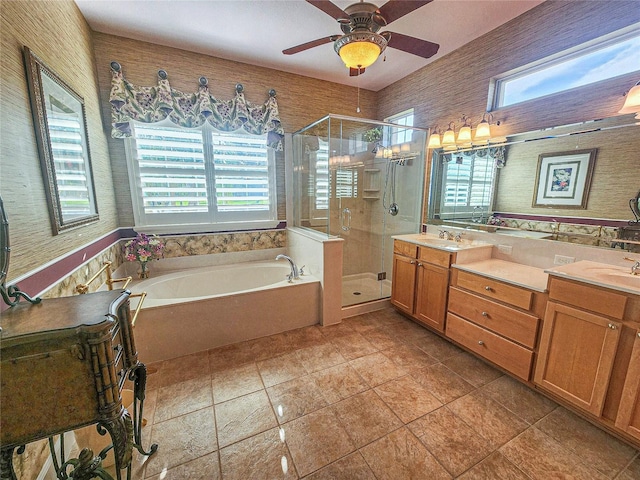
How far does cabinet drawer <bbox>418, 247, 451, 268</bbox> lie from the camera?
2.39m

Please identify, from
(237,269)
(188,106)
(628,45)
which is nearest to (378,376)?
(237,269)

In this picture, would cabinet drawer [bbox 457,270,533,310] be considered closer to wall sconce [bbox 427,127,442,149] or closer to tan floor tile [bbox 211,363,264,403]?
wall sconce [bbox 427,127,442,149]

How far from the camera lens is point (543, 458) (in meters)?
1.41

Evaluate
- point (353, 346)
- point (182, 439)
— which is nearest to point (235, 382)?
point (182, 439)

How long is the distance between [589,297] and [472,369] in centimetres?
98

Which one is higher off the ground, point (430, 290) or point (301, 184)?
point (301, 184)

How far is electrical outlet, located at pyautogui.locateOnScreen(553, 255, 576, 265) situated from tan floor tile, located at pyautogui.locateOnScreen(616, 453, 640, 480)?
121 centimetres

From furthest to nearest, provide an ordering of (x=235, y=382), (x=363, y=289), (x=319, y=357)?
(x=363, y=289) → (x=319, y=357) → (x=235, y=382)

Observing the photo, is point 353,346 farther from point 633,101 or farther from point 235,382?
point 633,101

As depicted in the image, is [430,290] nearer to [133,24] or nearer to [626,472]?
[626,472]

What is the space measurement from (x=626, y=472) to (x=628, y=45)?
2.55 meters

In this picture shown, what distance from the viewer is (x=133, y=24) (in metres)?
2.38

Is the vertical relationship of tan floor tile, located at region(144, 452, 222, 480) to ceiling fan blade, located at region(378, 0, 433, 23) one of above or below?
below

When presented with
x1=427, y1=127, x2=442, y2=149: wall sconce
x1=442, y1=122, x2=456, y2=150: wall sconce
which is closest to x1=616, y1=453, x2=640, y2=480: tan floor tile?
x1=442, y1=122, x2=456, y2=150: wall sconce
